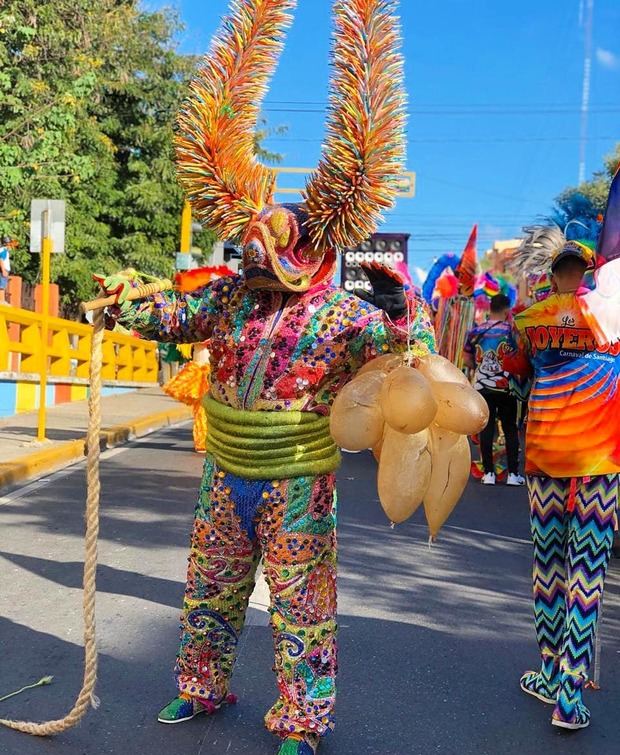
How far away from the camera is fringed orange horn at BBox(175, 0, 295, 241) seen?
3209mm

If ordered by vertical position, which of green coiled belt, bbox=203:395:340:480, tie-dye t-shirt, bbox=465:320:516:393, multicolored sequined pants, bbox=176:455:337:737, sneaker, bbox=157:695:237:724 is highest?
tie-dye t-shirt, bbox=465:320:516:393

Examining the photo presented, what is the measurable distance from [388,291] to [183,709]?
1722 mm

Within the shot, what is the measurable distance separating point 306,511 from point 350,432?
18.7 inches

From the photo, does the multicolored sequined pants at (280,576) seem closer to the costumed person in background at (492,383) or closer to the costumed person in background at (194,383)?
the costumed person in background at (492,383)

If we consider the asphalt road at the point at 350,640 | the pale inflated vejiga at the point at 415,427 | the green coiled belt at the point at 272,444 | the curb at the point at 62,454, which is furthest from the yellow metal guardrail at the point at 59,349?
the pale inflated vejiga at the point at 415,427

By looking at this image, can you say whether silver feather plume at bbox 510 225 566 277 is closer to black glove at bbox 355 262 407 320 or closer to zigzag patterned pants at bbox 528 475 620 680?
zigzag patterned pants at bbox 528 475 620 680

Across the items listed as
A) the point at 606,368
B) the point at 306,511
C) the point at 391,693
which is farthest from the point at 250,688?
the point at 606,368

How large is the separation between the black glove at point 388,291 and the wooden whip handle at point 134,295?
784 millimetres

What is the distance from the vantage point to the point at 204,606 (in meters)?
3.22

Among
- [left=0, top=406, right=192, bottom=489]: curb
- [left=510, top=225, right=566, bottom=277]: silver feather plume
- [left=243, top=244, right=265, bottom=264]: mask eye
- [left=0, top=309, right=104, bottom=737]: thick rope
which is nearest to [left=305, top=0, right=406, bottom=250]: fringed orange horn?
[left=243, top=244, right=265, bottom=264]: mask eye

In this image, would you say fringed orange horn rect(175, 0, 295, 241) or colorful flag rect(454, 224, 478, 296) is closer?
fringed orange horn rect(175, 0, 295, 241)

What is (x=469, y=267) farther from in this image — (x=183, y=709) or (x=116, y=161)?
(x=116, y=161)

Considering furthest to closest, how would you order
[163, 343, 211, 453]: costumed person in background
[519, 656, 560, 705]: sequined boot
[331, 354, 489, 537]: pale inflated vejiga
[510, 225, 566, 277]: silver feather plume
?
[163, 343, 211, 453]: costumed person in background
[510, 225, 566, 277]: silver feather plume
[519, 656, 560, 705]: sequined boot
[331, 354, 489, 537]: pale inflated vejiga

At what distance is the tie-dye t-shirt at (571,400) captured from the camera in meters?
3.45
